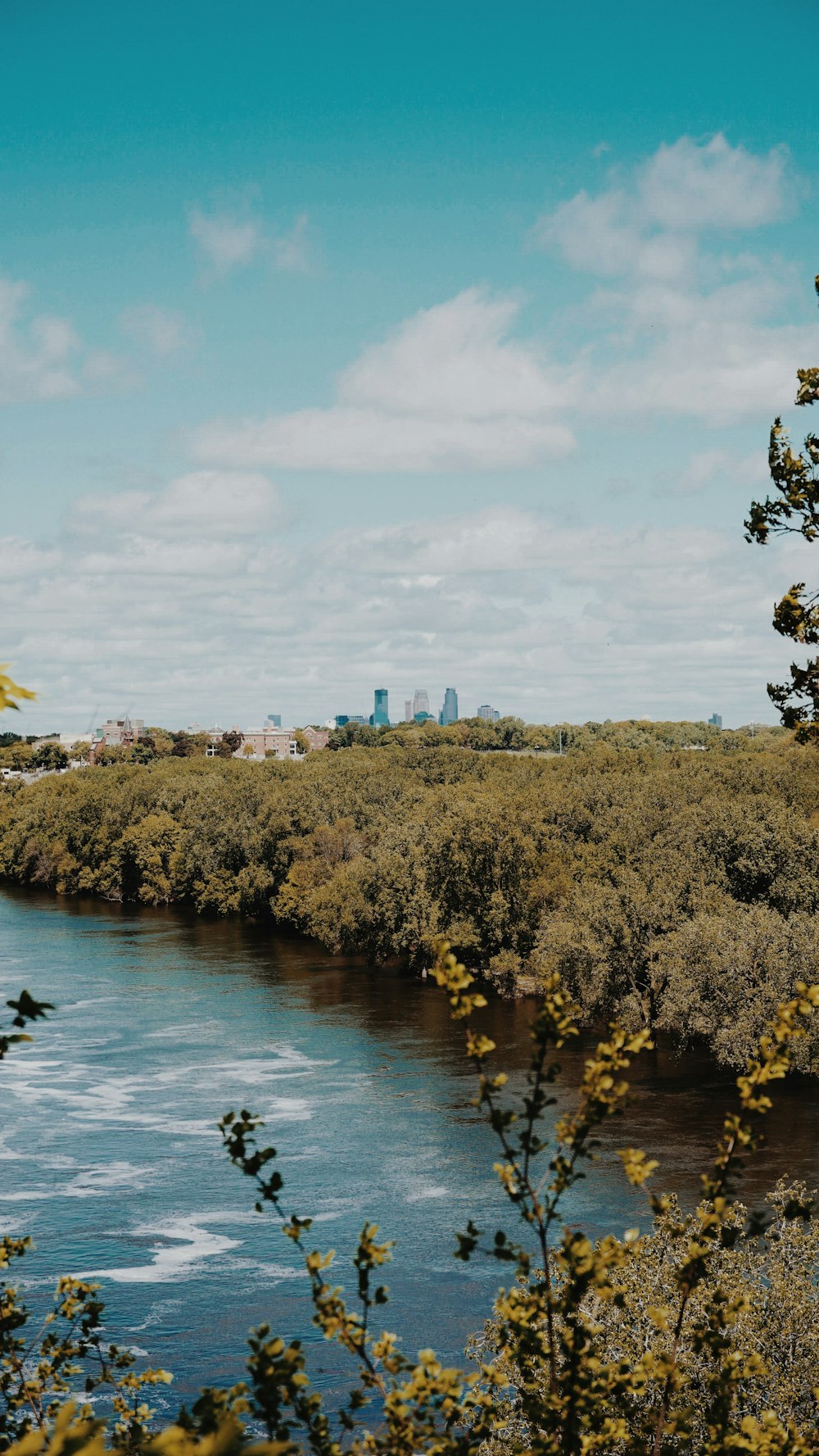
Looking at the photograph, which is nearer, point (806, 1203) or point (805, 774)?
point (806, 1203)

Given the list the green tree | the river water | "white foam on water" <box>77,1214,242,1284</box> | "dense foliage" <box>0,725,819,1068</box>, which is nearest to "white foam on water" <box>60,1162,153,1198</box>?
the river water

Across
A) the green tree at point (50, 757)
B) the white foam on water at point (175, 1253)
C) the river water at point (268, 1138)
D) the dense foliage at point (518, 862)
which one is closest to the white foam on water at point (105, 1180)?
the river water at point (268, 1138)

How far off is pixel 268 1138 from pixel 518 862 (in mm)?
27483

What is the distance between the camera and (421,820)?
70.7 metres

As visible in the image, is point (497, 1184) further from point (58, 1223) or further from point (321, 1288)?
point (321, 1288)

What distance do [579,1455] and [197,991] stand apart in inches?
1996

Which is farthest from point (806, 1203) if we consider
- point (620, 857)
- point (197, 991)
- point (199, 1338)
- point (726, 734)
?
point (726, 734)

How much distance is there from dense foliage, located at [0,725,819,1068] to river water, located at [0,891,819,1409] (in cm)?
344

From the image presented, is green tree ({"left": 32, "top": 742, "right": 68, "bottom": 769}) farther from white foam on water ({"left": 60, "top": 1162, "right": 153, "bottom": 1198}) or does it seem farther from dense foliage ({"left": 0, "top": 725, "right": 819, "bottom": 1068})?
white foam on water ({"left": 60, "top": 1162, "right": 153, "bottom": 1198})

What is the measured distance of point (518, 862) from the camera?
205ft

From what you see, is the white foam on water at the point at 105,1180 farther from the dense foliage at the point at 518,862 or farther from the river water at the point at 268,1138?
the dense foliage at the point at 518,862

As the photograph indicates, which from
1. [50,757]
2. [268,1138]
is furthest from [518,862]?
[50,757]

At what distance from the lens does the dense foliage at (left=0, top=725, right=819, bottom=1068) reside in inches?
1822

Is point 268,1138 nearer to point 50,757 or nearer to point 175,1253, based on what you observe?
point 175,1253
